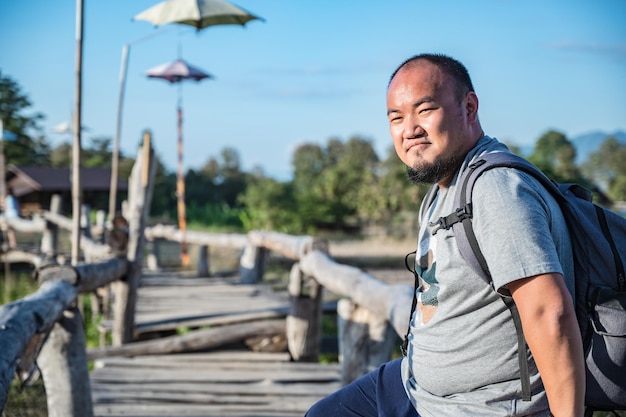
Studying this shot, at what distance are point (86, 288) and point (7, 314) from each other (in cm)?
167

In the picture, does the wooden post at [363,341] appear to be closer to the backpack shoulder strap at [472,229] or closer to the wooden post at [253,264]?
the backpack shoulder strap at [472,229]

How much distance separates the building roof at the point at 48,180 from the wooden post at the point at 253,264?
53.2 feet

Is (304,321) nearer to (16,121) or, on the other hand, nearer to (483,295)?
(483,295)

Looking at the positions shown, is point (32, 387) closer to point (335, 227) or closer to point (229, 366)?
point (229, 366)

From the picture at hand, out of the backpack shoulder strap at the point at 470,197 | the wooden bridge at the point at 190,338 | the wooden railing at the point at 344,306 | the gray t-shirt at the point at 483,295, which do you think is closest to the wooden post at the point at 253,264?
the wooden railing at the point at 344,306

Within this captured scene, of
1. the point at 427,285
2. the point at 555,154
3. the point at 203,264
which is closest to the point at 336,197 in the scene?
the point at 203,264

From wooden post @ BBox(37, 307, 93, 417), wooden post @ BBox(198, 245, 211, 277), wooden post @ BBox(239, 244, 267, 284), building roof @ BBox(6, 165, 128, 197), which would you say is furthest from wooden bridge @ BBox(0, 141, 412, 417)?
building roof @ BBox(6, 165, 128, 197)

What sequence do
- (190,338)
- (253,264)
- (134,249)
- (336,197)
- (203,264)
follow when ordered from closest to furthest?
(190,338), (134,249), (253,264), (203,264), (336,197)

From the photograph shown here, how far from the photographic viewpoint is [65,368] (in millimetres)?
3020

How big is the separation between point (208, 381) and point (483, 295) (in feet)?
11.5

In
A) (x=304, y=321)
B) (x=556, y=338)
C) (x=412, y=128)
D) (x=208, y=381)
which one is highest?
(x=412, y=128)

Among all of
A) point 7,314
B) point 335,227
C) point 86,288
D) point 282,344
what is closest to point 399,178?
point 335,227

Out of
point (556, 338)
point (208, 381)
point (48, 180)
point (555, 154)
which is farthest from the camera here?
point (48, 180)

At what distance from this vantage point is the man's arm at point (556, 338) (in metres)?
1.23
